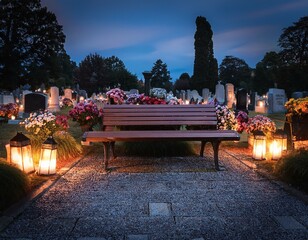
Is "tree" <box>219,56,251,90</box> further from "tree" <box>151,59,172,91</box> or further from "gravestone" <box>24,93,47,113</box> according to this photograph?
"gravestone" <box>24,93,47,113</box>

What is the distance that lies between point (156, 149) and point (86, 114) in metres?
2.51

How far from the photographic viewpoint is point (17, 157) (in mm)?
4965

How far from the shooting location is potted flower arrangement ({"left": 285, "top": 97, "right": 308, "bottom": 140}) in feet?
23.5

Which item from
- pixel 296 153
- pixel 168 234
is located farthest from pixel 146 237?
pixel 296 153

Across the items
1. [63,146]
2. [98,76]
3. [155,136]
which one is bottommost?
[63,146]

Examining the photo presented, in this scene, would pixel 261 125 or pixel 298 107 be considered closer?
pixel 298 107

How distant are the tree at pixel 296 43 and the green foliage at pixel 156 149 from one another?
1610 inches

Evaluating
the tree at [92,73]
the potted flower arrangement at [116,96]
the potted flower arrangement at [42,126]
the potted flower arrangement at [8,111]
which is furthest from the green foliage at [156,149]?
the tree at [92,73]

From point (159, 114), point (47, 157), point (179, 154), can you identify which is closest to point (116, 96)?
point (159, 114)

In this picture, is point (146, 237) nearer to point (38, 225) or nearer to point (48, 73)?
point (38, 225)

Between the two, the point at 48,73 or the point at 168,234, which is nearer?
the point at 168,234

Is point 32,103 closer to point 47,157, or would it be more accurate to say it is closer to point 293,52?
point 47,157

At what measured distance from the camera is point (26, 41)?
39375mm

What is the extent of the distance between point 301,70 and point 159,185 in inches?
1584
